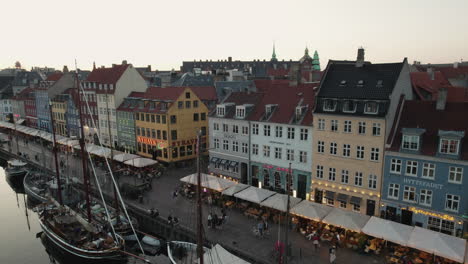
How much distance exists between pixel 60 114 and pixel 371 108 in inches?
3041

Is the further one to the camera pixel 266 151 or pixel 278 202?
pixel 266 151

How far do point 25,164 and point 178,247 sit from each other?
4764 cm

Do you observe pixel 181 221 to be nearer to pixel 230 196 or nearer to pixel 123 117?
pixel 230 196

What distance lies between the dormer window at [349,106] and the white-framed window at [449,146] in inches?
343

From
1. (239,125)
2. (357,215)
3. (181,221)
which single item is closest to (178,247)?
(181,221)

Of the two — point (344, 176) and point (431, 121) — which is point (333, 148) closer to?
point (344, 176)

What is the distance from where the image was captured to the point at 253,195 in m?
A: 36.8

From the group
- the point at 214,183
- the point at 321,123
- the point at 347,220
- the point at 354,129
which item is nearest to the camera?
the point at 347,220

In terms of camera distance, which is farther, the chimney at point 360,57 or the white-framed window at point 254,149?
the white-framed window at point 254,149

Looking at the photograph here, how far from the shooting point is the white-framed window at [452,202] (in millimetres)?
29672

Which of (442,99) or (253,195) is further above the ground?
(442,99)

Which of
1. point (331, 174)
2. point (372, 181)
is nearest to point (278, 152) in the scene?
point (331, 174)

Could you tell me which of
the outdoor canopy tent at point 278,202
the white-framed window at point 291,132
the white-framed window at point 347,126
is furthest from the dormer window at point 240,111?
the white-framed window at point 347,126

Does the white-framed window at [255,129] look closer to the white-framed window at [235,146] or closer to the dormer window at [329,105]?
the white-framed window at [235,146]
